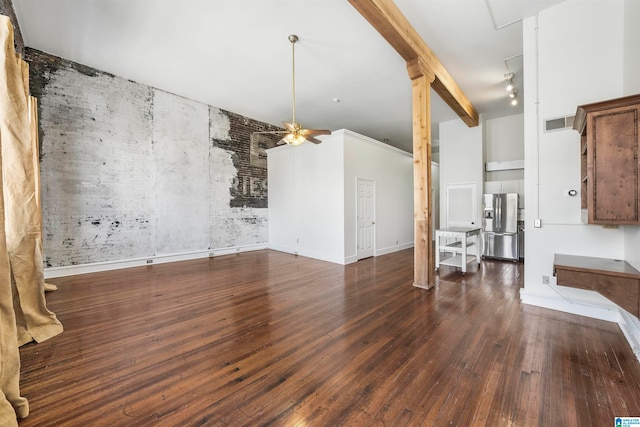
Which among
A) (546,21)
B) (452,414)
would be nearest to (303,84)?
(546,21)

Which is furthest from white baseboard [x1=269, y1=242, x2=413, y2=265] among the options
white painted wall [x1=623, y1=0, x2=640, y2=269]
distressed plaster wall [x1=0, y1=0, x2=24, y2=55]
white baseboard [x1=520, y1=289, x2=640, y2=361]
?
distressed plaster wall [x1=0, y1=0, x2=24, y2=55]

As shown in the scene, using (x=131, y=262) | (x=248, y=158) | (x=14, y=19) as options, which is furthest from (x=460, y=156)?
(x=14, y=19)

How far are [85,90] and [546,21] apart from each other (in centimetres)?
781

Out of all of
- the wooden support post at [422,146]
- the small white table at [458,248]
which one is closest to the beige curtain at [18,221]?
the wooden support post at [422,146]

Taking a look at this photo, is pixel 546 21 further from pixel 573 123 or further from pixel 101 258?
pixel 101 258

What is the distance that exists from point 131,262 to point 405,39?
665 centimetres

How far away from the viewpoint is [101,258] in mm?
5273

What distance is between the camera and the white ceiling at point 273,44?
3.50 metres

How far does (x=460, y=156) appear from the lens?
23.7ft

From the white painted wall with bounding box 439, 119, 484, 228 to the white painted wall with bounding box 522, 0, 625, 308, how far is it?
3.60 metres

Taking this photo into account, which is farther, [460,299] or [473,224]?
[473,224]

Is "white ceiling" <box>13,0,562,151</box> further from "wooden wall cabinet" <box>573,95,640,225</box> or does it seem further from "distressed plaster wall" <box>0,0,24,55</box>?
"wooden wall cabinet" <box>573,95,640,225</box>

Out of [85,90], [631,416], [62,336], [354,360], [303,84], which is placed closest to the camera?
[631,416]

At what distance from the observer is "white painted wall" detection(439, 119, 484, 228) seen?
6.91 m
